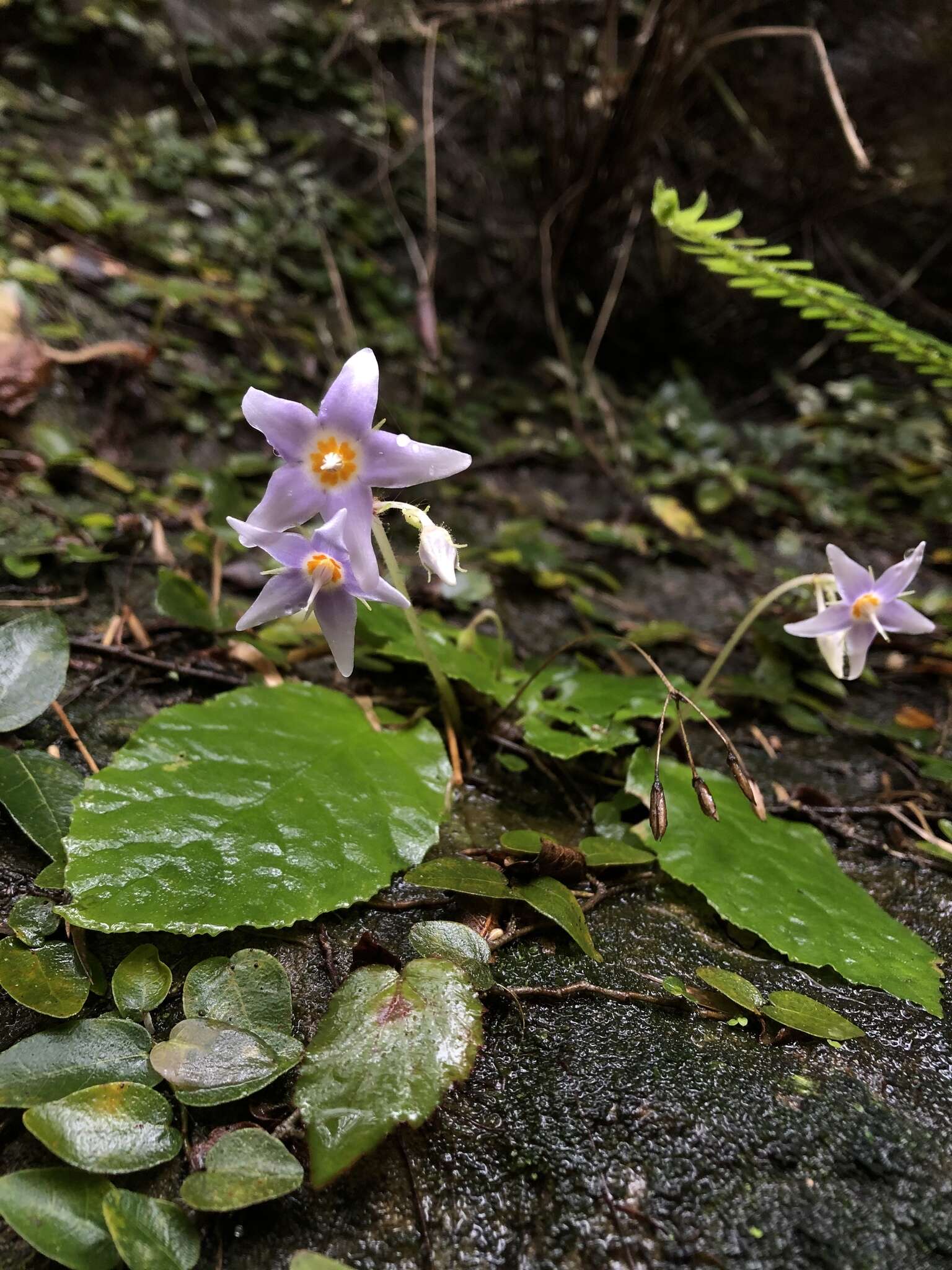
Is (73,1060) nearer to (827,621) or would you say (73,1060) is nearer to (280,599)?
(280,599)

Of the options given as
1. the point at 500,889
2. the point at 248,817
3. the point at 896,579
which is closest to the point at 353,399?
the point at 248,817

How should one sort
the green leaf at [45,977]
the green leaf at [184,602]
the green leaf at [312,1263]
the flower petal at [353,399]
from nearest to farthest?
the green leaf at [312,1263]
the green leaf at [45,977]
the flower petal at [353,399]
the green leaf at [184,602]

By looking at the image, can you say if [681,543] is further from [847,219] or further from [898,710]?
[847,219]

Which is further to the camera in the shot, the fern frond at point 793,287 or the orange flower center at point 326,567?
the fern frond at point 793,287

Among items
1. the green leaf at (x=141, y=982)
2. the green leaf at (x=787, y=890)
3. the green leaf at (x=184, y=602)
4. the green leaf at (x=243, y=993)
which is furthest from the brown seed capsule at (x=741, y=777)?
the green leaf at (x=184, y=602)

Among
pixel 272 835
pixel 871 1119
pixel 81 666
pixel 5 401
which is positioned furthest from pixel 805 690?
pixel 5 401

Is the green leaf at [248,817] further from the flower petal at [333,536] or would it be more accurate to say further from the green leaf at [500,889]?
the flower petal at [333,536]
